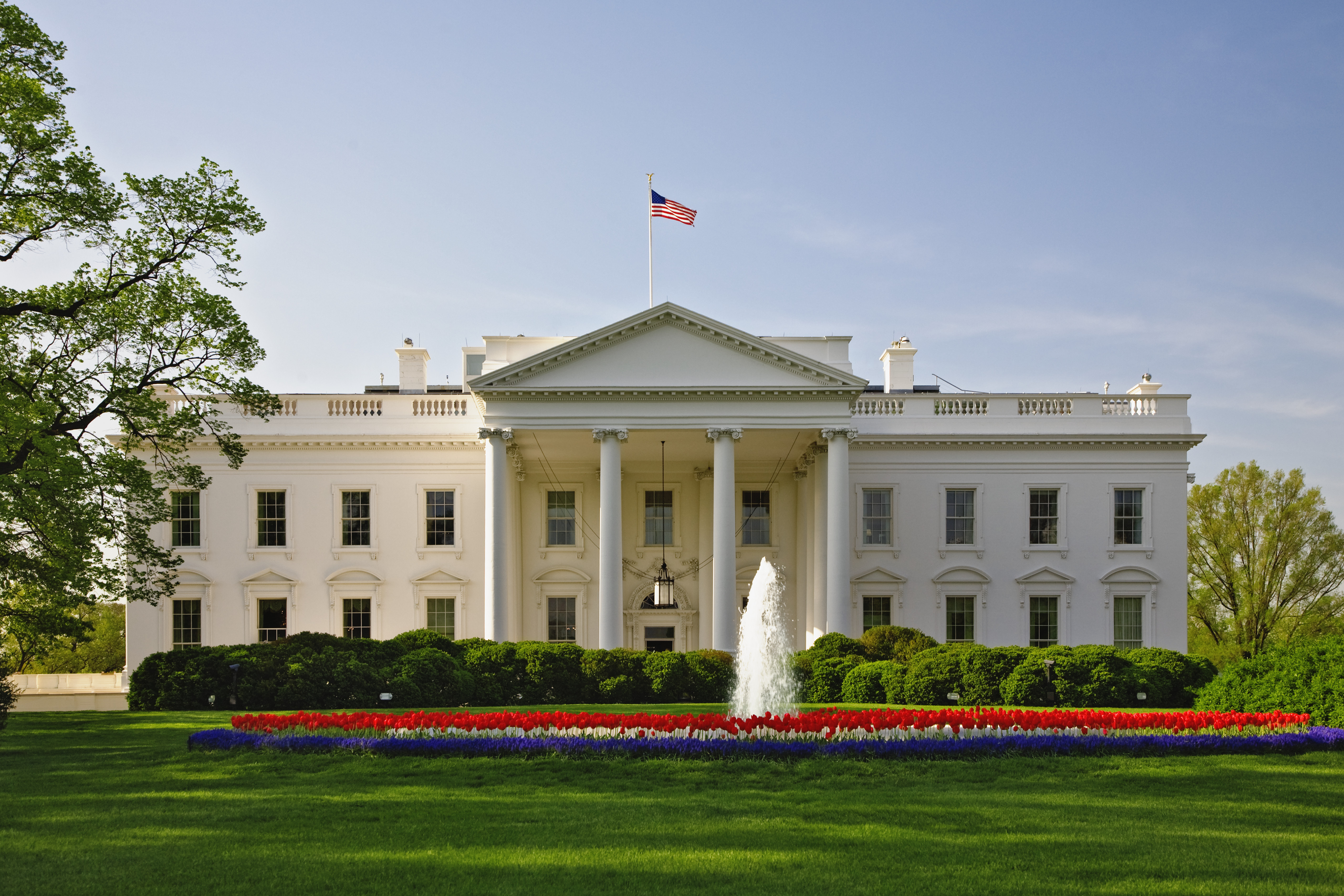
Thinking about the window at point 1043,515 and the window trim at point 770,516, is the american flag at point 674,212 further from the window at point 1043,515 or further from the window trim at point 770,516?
the window at point 1043,515

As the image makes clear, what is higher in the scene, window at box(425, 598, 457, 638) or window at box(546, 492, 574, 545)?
window at box(546, 492, 574, 545)

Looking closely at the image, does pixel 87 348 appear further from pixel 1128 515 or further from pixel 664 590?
pixel 1128 515

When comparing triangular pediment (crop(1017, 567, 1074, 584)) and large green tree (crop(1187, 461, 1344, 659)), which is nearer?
triangular pediment (crop(1017, 567, 1074, 584))

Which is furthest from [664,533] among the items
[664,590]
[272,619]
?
[272,619]

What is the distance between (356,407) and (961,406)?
20189 millimetres

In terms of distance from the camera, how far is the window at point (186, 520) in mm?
33719

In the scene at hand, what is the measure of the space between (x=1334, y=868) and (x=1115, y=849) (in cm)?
169

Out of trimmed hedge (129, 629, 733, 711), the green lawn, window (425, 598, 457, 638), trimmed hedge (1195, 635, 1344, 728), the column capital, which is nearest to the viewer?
the green lawn

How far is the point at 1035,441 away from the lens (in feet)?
113

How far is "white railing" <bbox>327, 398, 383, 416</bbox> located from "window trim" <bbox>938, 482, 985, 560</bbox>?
18810mm

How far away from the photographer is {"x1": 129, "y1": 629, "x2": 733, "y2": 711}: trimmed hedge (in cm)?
2223

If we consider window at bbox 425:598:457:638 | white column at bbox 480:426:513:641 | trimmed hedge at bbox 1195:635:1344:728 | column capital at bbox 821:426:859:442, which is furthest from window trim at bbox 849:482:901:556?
trimmed hedge at bbox 1195:635:1344:728

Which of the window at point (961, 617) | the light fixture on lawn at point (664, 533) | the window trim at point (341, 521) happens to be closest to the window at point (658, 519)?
the light fixture on lawn at point (664, 533)

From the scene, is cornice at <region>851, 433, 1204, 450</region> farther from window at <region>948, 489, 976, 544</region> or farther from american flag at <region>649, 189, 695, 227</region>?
american flag at <region>649, 189, 695, 227</region>
